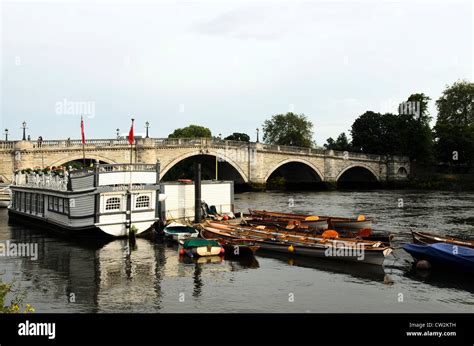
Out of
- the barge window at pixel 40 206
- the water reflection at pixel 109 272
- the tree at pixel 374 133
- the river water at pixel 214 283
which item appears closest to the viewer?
the river water at pixel 214 283

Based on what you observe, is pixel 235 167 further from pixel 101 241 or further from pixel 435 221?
pixel 101 241

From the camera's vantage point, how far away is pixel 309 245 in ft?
85.8

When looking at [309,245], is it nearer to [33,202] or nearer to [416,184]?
[33,202]

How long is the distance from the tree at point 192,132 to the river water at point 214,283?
281 feet

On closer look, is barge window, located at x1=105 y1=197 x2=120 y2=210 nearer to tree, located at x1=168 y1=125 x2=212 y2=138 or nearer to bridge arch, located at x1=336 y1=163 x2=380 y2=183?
bridge arch, located at x1=336 y1=163 x2=380 y2=183

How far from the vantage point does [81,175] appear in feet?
105

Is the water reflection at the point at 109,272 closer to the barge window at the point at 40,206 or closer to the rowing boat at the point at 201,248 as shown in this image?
the rowing boat at the point at 201,248

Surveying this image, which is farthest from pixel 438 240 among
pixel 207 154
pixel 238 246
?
pixel 207 154

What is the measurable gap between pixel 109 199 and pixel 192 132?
8652cm

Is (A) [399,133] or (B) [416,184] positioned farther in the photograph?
(A) [399,133]

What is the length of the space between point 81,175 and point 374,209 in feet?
111

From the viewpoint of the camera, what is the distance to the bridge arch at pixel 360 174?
327 ft

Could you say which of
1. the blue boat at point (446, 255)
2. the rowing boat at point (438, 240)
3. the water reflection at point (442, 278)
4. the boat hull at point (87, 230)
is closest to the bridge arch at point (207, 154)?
the boat hull at point (87, 230)
